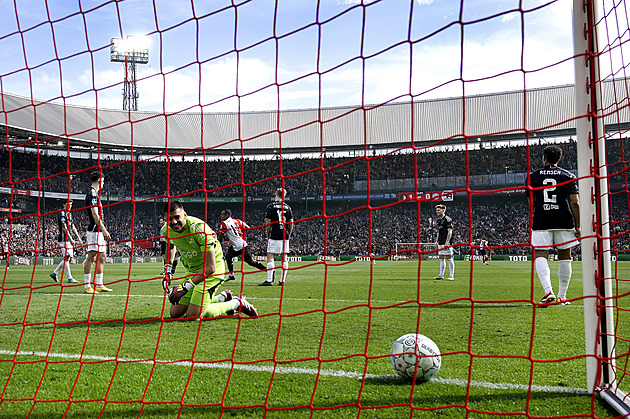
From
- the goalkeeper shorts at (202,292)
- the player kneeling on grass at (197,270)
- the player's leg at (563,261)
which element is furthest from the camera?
the player's leg at (563,261)

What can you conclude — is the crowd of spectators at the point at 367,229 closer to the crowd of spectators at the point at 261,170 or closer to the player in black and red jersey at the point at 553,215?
the crowd of spectators at the point at 261,170

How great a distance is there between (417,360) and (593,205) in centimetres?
135

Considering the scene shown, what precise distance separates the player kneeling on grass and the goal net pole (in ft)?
10.0

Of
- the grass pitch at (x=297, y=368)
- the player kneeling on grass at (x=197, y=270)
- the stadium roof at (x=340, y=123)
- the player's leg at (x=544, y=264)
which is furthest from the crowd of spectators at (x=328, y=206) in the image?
the grass pitch at (x=297, y=368)

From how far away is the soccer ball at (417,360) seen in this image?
9.56 feet

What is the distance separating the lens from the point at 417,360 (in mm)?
2877

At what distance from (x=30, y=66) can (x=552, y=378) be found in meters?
4.70

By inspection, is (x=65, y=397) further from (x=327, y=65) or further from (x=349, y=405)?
(x=327, y=65)

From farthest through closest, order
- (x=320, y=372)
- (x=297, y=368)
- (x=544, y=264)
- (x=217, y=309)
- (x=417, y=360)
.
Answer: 1. (x=544, y=264)
2. (x=217, y=309)
3. (x=297, y=368)
4. (x=320, y=372)
5. (x=417, y=360)

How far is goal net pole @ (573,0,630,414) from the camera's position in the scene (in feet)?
8.61

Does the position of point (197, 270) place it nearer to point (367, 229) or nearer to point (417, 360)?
point (417, 360)

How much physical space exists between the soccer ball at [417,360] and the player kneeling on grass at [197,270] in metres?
2.09

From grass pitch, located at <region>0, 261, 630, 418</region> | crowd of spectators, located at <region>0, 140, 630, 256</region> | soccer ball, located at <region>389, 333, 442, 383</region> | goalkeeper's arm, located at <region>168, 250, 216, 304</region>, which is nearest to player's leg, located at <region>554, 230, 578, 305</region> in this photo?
grass pitch, located at <region>0, 261, 630, 418</region>

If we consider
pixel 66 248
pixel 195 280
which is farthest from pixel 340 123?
pixel 195 280
